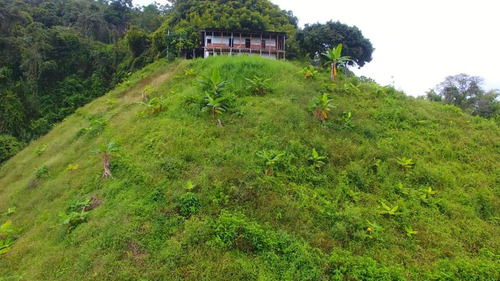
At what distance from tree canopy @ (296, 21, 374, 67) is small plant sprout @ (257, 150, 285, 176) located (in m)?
16.2

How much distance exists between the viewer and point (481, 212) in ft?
28.5

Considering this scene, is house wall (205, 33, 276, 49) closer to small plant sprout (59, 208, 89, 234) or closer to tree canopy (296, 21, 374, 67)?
tree canopy (296, 21, 374, 67)

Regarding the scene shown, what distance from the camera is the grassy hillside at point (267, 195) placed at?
21.4ft

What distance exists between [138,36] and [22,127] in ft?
39.9

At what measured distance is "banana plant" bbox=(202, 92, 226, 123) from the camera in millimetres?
11148

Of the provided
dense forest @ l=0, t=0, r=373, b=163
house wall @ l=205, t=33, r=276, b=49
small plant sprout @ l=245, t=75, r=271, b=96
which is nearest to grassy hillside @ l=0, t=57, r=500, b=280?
small plant sprout @ l=245, t=75, r=271, b=96

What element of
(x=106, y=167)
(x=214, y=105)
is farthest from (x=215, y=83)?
(x=106, y=167)

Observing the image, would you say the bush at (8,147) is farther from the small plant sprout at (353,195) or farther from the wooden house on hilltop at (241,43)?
the small plant sprout at (353,195)

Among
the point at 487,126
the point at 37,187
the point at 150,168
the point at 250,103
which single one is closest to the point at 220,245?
the point at 150,168

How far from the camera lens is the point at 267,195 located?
8.04 metres

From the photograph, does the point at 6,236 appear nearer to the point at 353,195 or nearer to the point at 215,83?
the point at 215,83

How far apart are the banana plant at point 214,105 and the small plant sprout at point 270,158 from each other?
3.03 m

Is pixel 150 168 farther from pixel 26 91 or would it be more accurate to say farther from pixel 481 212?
pixel 26 91

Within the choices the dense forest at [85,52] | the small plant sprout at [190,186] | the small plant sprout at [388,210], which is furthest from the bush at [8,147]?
the small plant sprout at [388,210]
